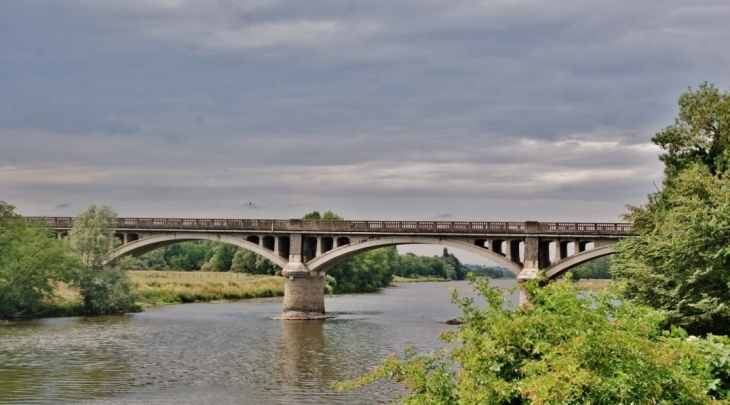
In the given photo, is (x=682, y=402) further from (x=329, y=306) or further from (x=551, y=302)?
(x=329, y=306)

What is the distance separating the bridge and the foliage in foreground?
1750 inches

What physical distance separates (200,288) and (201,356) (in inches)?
1846

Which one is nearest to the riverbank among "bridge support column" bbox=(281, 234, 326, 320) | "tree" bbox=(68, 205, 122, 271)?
"tree" bbox=(68, 205, 122, 271)

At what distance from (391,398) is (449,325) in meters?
32.5

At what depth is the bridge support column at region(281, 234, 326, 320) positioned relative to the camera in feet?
231

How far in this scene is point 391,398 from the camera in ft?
110

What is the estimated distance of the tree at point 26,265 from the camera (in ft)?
205

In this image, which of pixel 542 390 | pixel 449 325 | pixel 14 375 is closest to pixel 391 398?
pixel 14 375

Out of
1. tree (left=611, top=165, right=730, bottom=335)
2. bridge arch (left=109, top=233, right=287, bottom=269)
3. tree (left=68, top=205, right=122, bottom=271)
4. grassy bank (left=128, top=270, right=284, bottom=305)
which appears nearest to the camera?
tree (left=611, top=165, right=730, bottom=335)

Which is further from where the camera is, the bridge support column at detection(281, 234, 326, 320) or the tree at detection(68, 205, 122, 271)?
the tree at detection(68, 205, 122, 271)

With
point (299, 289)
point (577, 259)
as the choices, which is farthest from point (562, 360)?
point (299, 289)

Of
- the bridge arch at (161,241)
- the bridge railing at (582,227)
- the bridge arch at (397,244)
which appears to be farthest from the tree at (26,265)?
the bridge railing at (582,227)

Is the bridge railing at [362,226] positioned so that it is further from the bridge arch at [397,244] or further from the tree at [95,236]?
the tree at [95,236]

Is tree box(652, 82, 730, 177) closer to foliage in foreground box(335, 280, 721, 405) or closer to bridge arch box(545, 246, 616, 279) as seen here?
bridge arch box(545, 246, 616, 279)
